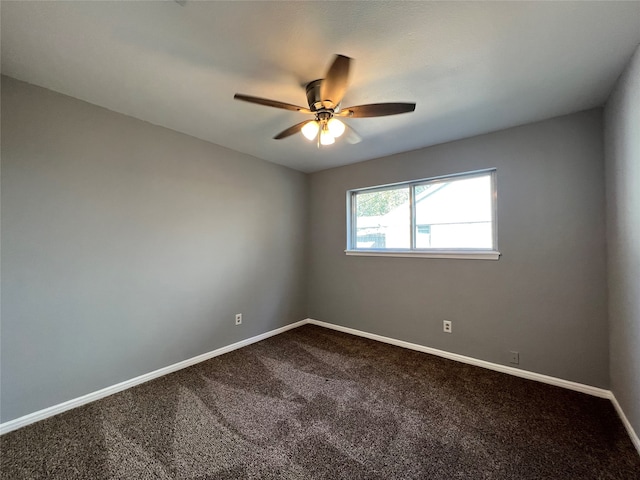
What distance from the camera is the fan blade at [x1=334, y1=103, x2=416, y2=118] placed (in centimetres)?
155

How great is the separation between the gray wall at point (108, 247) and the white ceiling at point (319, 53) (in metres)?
0.32

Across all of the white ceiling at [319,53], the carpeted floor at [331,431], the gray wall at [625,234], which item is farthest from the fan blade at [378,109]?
the carpeted floor at [331,431]

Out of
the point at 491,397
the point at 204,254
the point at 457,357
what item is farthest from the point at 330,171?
the point at 491,397

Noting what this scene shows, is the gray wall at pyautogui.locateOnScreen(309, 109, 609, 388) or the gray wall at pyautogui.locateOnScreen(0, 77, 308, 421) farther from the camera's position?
the gray wall at pyautogui.locateOnScreen(309, 109, 609, 388)

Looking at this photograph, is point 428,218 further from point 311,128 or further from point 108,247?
point 108,247

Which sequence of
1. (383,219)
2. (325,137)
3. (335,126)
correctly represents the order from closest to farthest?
(335,126) < (325,137) < (383,219)

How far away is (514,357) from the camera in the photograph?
93.8 inches

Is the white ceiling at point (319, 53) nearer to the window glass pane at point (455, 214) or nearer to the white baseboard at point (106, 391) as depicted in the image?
the window glass pane at point (455, 214)

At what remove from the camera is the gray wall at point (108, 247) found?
5.73 feet

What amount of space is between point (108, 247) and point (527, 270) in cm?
368

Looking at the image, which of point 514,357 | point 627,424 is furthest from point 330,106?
point 627,424

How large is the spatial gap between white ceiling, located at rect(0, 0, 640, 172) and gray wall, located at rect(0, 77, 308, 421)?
0.32 metres

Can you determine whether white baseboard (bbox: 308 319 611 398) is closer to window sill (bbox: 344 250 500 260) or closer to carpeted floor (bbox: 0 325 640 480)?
carpeted floor (bbox: 0 325 640 480)

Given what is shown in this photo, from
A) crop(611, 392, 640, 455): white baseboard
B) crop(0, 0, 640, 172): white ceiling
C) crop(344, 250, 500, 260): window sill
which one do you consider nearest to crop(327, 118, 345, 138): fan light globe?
crop(0, 0, 640, 172): white ceiling
